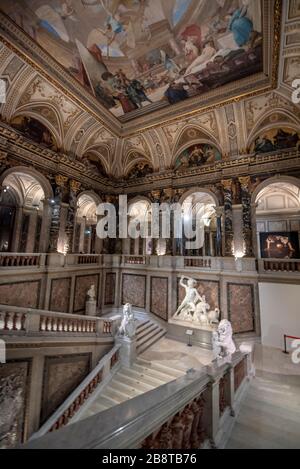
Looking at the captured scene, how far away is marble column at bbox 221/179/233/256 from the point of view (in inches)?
389

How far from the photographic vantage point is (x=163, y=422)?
2.09m

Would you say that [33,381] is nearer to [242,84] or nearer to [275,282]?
[275,282]

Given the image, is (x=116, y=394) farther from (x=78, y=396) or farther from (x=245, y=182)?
(x=245, y=182)

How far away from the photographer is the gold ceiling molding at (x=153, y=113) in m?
6.06

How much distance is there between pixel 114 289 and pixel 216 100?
1045 centimetres

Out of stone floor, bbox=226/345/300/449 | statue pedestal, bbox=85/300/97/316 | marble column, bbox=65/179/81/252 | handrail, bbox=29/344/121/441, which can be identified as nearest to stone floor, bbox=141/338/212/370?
handrail, bbox=29/344/121/441

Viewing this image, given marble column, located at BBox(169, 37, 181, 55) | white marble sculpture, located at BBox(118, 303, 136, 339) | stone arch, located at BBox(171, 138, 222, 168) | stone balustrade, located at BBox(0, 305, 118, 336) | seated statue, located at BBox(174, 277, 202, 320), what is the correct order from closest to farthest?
stone balustrade, located at BBox(0, 305, 118, 336)
marble column, located at BBox(169, 37, 181, 55)
white marble sculpture, located at BBox(118, 303, 136, 339)
seated statue, located at BBox(174, 277, 202, 320)
stone arch, located at BBox(171, 138, 222, 168)

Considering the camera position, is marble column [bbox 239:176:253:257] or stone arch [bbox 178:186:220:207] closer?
marble column [bbox 239:176:253:257]

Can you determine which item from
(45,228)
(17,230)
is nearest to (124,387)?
(45,228)

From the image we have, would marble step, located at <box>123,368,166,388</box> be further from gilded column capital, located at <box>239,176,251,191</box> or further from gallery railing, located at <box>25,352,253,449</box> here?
gilded column capital, located at <box>239,176,251,191</box>

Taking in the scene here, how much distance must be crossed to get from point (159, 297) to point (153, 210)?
4.67 meters

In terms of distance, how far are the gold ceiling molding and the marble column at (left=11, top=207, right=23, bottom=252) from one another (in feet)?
26.8

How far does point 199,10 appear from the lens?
6172mm
